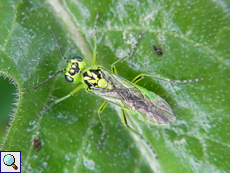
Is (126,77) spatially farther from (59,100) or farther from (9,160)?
(9,160)

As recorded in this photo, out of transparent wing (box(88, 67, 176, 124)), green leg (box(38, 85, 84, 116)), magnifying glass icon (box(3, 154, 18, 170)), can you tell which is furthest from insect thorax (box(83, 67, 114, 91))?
magnifying glass icon (box(3, 154, 18, 170))

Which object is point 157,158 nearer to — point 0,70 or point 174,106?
point 174,106

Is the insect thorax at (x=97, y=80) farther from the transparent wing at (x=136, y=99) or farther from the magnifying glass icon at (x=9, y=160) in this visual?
the magnifying glass icon at (x=9, y=160)

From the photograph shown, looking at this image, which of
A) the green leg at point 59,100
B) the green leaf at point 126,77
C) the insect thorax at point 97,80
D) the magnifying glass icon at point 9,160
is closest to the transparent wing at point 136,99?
the insect thorax at point 97,80

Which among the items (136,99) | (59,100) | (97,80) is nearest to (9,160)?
(59,100)

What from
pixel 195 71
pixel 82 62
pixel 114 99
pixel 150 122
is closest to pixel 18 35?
pixel 82 62
